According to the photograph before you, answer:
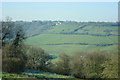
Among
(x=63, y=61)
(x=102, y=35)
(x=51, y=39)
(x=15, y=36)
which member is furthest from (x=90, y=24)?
(x=15, y=36)

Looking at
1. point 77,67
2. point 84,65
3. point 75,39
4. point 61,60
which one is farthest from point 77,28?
point 84,65

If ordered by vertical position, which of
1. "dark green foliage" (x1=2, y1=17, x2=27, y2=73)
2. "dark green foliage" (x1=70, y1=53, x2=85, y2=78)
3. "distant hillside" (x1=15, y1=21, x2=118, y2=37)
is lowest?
"dark green foliage" (x1=70, y1=53, x2=85, y2=78)

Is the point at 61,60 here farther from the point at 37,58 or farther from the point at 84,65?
the point at 84,65

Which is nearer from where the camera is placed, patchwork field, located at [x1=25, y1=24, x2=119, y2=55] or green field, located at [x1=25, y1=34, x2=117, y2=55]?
patchwork field, located at [x1=25, y1=24, x2=119, y2=55]

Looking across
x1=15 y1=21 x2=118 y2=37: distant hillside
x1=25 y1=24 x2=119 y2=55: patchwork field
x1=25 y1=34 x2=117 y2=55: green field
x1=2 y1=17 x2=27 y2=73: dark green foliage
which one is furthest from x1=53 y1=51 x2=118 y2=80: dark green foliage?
x1=15 y1=21 x2=118 y2=37: distant hillside

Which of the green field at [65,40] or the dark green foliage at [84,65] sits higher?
the green field at [65,40]

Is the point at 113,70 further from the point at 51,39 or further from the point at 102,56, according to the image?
the point at 51,39

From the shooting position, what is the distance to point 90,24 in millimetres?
73625

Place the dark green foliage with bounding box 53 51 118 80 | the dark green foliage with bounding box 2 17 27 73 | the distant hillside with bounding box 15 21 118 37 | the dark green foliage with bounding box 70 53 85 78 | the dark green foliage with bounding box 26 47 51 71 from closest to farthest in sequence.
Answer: the dark green foliage with bounding box 2 17 27 73 < the dark green foliage with bounding box 53 51 118 80 < the dark green foliage with bounding box 26 47 51 71 < the dark green foliage with bounding box 70 53 85 78 < the distant hillside with bounding box 15 21 118 37

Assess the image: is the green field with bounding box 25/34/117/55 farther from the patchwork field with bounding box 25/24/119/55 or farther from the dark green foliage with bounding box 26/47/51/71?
the dark green foliage with bounding box 26/47/51/71

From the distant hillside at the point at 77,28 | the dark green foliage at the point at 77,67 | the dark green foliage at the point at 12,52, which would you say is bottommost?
the dark green foliage at the point at 77,67

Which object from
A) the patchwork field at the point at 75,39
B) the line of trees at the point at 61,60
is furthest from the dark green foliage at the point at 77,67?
the patchwork field at the point at 75,39

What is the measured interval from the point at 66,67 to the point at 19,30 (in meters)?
9.37

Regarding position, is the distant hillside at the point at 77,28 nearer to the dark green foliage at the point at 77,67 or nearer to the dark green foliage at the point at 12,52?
the dark green foliage at the point at 77,67
